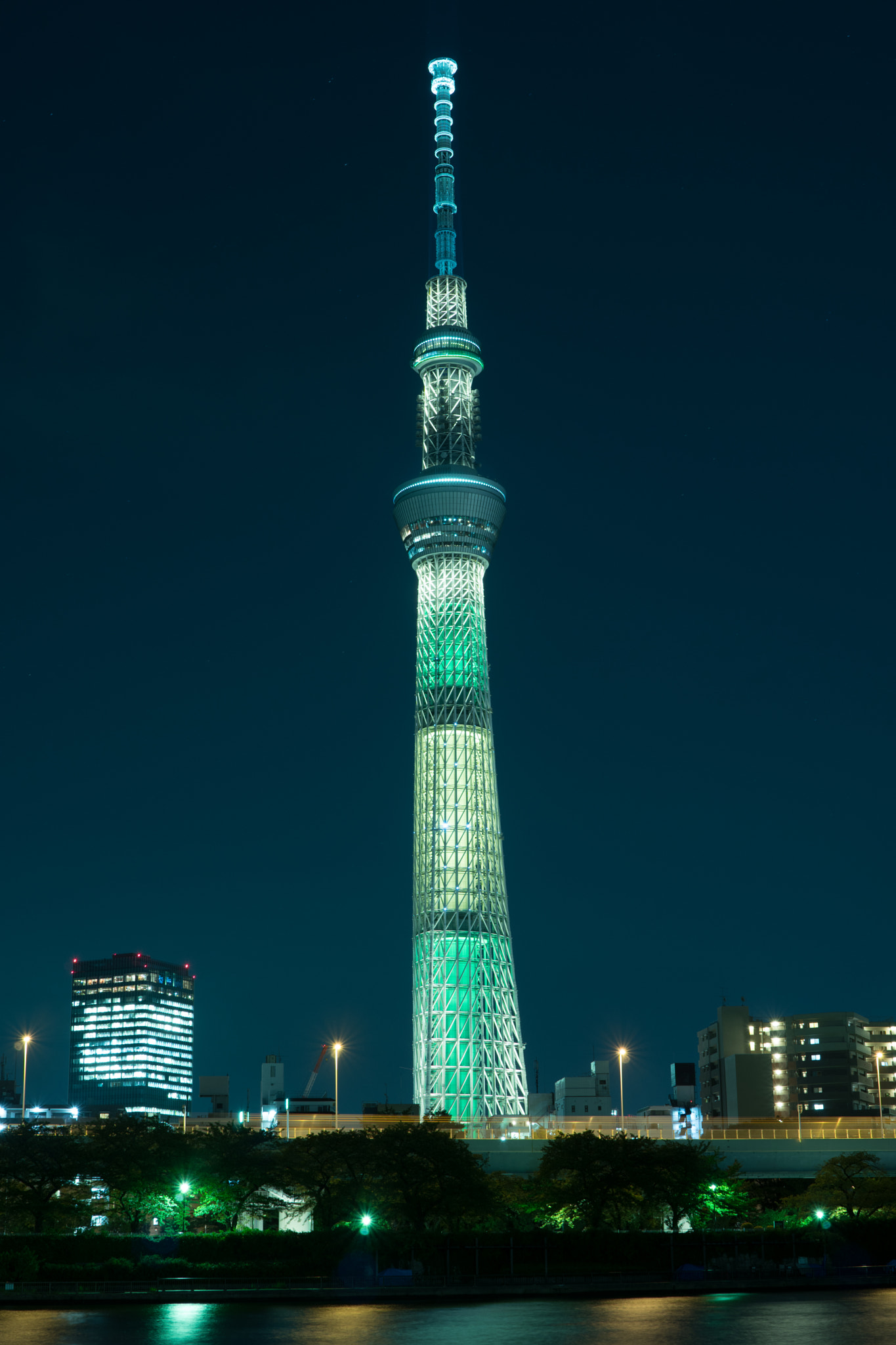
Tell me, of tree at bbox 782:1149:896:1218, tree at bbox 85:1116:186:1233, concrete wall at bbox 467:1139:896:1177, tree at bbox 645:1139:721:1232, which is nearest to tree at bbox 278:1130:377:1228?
tree at bbox 85:1116:186:1233

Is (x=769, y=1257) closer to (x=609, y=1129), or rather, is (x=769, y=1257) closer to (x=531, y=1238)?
(x=531, y=1238)

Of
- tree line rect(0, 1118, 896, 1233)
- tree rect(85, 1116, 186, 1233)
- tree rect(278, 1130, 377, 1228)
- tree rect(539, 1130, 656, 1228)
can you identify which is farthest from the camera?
tree rect(85, 1116, 186, 1233)

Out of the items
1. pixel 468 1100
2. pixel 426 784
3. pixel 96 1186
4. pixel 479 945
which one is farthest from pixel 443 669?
pixel 96 1186

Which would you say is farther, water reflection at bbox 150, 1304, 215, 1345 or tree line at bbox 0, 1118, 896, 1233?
tree line at bbox 0, 1118, 896, 1233

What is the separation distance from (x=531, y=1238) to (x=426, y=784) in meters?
82.6

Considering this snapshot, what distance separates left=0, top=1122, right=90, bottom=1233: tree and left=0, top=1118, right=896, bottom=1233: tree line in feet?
0.25

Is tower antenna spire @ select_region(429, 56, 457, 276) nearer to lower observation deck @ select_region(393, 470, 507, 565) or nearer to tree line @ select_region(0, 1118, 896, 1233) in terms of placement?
lower observation deck @ select_region(393, 470, 507, 565)

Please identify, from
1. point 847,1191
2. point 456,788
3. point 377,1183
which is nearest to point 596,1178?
point 377,1183

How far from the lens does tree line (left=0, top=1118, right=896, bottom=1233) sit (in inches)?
3236

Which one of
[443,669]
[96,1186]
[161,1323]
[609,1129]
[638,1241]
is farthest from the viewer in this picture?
[443,669]

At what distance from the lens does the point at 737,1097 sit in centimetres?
17862

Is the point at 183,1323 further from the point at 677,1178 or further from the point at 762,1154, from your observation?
the point at 762,1154

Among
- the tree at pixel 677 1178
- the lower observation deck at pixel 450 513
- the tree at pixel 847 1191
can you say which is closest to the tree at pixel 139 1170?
the tree at pixel 677 1178

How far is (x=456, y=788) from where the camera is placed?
15875cm
